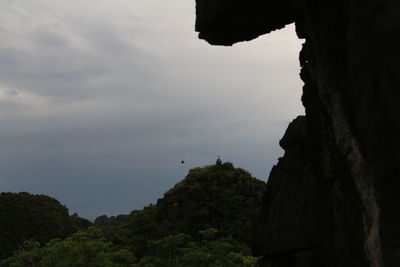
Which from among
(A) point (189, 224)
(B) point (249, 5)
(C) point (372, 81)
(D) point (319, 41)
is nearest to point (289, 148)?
(B) point (249, 5)

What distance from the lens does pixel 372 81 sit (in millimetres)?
4480

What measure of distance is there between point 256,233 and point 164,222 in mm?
13748

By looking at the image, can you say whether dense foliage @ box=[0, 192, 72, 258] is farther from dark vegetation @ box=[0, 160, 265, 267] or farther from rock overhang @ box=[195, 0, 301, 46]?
rock overhang @ box=[195, 0, 301, 46]

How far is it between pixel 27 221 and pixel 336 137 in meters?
24.3

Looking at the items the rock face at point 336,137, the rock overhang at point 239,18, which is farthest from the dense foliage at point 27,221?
the rock overhang at point 239,18

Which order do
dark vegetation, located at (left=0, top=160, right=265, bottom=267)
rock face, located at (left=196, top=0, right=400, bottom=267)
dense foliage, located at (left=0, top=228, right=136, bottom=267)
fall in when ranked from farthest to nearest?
dark vegetation, located at (left=0, top=160, right=265, bottom=267), dense foliage, located at (left=0, top=228, right=136, bottom=267), rock face, located at (left=196, top=0, right=400, bottom=267)

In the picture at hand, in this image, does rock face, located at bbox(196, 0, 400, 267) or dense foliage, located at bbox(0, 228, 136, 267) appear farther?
dense foliage, located at bbox(0, 228, 136, 267)

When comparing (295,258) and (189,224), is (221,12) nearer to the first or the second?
(295,258)

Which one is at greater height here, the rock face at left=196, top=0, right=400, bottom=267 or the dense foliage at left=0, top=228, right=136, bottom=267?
the rock face at left=196, top=0, right=400, bottom=267

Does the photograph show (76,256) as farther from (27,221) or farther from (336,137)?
(336,137)

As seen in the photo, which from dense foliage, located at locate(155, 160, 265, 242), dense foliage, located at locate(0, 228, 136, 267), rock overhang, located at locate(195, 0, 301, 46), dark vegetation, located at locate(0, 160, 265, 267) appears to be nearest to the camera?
rock overhang, located at locate(195, 0, 301, 46)

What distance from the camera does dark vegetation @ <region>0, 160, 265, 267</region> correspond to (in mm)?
17953

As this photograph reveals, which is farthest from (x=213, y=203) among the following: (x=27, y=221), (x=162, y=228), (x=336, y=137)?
(x=336, y=137)

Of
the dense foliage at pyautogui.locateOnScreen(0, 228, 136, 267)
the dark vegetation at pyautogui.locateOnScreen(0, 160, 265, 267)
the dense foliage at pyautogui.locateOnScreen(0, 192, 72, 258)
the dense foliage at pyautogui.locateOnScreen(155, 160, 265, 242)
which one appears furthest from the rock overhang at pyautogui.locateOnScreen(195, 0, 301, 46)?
the dense foliage at pyautogui.locateOnScreen(0, 192, 72, 258)
